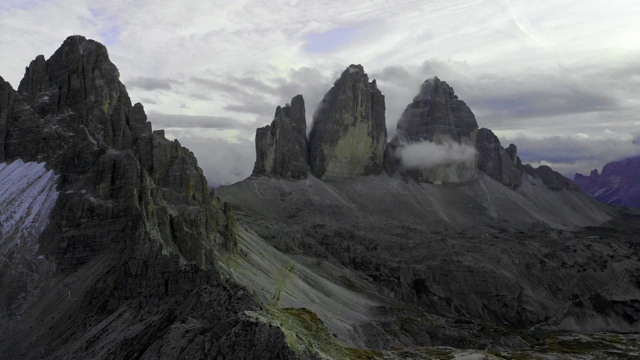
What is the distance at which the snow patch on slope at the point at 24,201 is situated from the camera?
97.1 meters

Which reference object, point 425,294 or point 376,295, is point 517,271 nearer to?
point 425,294

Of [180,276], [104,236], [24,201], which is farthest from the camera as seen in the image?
[24,201]

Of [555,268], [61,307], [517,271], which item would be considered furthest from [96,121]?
[555,268]

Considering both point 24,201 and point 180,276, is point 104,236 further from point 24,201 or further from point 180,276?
point 180,276

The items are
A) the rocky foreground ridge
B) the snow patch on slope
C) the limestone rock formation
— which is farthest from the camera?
the snow patch on slope

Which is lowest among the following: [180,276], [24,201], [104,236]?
[180,276]

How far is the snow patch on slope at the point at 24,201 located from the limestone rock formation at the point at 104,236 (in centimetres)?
25

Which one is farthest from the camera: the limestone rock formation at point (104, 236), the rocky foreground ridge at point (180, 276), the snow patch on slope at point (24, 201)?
the snow patch on slope at point (24, 201)

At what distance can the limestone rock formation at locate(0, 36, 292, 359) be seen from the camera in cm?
6047

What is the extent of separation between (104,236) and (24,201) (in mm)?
19161

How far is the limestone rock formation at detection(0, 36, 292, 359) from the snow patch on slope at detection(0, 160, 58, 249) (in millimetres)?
254

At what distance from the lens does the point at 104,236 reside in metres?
93.0

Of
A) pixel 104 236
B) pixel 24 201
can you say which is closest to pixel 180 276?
pixel 104 236

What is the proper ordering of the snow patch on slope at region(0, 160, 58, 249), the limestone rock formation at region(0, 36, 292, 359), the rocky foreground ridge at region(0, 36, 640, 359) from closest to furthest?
the limestone rock formation at region(0, 36, 292, 359), the rocky foreground ridge at region(0, 36, 640, 359), the snow patch on slope at region(0, 160, 58, 249)
